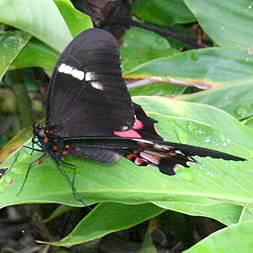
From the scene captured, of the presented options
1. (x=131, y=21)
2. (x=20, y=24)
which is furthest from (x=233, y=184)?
(x=131, y=21)

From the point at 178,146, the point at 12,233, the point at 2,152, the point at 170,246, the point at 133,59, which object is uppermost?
the point at 178,146

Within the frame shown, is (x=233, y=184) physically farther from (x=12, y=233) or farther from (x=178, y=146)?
(x=12, y=233)

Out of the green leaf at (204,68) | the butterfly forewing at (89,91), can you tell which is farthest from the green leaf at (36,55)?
the butterfly forewing at (89,91)

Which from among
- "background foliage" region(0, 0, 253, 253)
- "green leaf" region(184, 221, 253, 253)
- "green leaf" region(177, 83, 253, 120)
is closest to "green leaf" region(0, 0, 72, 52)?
"background foliage" region(0, 0, 253, 253)

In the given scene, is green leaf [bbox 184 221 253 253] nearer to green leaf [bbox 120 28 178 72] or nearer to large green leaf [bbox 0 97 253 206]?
A: large green leaf [bbox 0 97 253 206]

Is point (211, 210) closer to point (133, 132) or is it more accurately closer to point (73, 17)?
point (133, 132)
